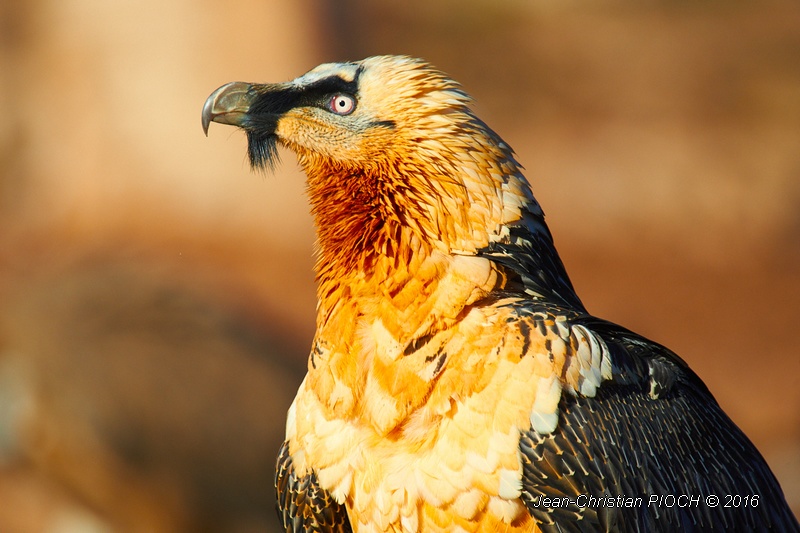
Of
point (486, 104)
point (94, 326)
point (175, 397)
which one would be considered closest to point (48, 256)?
point (94, 326)

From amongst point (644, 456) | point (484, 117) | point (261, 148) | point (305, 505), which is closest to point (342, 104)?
point (261, 148)

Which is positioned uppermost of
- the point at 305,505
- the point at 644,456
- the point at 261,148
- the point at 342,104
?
the point at 342,104

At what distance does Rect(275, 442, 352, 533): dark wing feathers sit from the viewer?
11.0 feet

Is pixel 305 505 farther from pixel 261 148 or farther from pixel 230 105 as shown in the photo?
pixel 230 105

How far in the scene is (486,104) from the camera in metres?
9.45

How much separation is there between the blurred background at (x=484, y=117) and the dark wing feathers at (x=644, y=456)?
541 cm

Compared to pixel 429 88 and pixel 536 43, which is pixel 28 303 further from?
pixel 429 88

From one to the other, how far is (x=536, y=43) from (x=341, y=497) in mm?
7057

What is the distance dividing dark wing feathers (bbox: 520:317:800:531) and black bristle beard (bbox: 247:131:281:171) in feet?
4.72

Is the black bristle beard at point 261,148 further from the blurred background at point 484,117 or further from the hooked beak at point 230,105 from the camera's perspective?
the blurred background at point 484,117

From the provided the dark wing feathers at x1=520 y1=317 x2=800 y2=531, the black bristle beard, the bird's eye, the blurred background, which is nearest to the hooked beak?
the black bristle beard

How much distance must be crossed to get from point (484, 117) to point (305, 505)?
21.4ft

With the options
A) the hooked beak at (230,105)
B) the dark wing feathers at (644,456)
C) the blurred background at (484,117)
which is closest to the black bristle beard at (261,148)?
the hooked beak at (230,105)

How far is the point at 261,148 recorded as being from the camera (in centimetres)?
374
